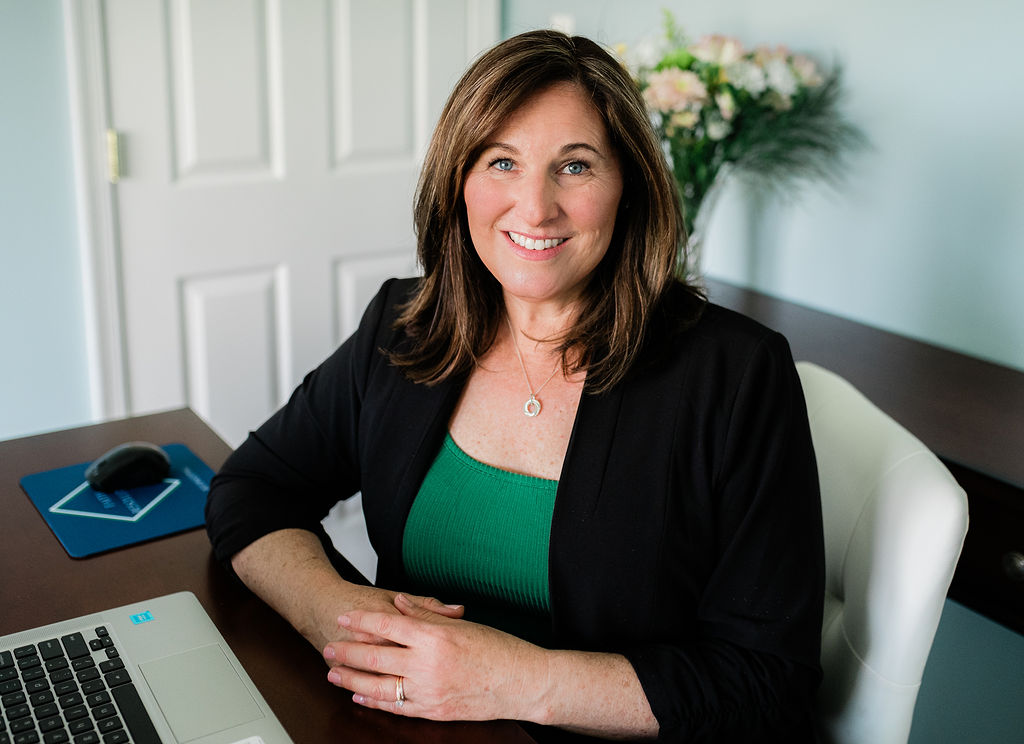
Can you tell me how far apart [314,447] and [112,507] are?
28cm

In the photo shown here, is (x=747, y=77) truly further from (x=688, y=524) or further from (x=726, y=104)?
(x=688, y=524)

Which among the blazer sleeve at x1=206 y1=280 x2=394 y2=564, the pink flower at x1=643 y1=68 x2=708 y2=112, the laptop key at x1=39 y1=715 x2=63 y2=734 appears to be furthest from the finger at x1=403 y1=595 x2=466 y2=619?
the pink flower at x1=643 y1=68 x2=708 y2=112

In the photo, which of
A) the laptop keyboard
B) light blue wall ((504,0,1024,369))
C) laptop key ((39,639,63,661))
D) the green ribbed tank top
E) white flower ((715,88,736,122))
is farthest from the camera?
white flower ((715,88,736,122))

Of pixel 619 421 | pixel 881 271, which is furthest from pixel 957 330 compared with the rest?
pixel 619 421

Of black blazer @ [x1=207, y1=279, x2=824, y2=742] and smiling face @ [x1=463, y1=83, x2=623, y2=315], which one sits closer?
black blazer @ [x1=207, y1=279, x2=824, y2=742]

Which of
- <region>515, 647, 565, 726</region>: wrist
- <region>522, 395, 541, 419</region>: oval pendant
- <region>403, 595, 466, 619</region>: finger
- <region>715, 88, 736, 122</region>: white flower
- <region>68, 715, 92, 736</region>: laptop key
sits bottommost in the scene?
<region>515, 647, 565, 726</region>: wrist

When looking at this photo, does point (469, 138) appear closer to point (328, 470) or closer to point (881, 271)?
point (328, 470)

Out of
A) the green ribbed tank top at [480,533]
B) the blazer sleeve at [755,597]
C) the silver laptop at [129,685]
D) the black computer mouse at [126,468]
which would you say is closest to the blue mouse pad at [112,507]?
the black computer mouse at [126,468]

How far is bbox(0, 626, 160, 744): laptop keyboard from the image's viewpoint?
2.88 feet

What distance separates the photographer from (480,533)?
125 centimetres

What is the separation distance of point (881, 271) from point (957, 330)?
0.20 m

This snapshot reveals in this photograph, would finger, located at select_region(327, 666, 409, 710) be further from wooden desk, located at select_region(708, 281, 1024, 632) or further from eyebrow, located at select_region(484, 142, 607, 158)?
wooden desk, located at select_region(708, 281, 1024, 632)

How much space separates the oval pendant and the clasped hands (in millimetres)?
336

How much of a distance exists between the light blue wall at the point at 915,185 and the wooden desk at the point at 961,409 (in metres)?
0.07
